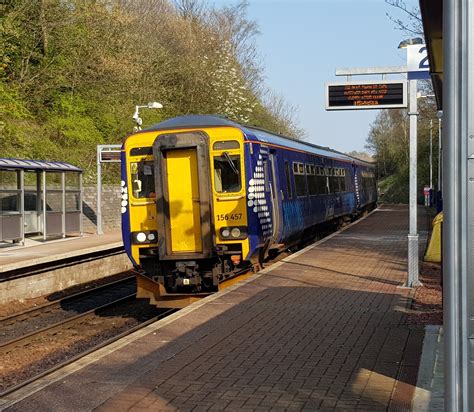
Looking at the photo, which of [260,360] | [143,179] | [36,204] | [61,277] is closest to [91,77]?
[36,204]

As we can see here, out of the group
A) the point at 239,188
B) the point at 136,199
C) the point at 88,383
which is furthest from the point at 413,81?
the point at 88,383

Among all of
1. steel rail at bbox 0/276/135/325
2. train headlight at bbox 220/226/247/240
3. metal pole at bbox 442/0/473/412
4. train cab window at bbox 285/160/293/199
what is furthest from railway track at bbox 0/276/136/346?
metal pole at bbox 442/0/473/412

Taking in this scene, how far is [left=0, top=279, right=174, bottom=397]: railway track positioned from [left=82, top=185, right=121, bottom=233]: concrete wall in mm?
12905

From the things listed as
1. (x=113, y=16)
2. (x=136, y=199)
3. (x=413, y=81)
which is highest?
(x=113, y=16)

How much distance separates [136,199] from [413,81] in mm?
5224

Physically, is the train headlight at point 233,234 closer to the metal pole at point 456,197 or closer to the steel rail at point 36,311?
the steel rail at point 36,311

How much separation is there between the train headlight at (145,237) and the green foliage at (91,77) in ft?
42.0

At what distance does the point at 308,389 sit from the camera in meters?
5.88

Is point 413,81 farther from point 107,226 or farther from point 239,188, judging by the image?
point 107,226

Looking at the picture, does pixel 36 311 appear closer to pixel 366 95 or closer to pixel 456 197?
pixel 366 95

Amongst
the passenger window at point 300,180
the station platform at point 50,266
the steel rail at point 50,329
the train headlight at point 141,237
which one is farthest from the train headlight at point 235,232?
the station platform at point 50,266

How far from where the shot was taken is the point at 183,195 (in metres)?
11.7

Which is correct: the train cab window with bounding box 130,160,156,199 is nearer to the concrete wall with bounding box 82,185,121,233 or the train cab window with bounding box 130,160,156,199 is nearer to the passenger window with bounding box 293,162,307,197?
the passenger window with bounding box 293,162,307,197

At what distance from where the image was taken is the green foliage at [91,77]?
2805cm
